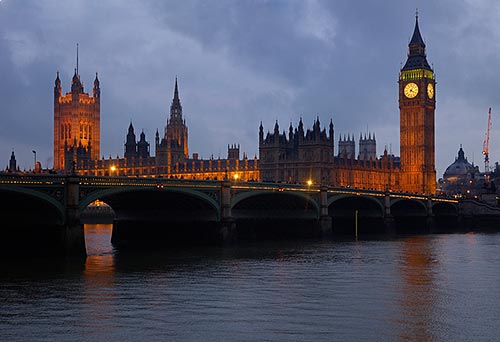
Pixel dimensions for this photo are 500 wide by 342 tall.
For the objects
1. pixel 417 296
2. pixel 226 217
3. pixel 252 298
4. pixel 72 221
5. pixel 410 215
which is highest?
pixel 72 221

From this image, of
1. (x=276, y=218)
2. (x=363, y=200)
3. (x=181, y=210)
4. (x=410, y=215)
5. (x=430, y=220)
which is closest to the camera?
(x=181, y=210)

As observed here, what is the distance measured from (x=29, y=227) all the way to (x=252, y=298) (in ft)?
95.5

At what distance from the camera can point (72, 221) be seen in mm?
63969

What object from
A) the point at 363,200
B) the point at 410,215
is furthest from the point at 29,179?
the point at 410,215

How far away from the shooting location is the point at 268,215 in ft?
339

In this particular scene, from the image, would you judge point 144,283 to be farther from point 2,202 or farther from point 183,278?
point 2,202

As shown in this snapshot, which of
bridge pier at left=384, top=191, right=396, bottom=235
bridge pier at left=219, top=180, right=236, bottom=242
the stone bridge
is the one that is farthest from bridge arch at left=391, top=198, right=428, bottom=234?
bridge pier at left=219, top=180, right=236, bottom=242

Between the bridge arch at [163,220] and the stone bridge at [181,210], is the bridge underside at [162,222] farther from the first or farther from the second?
the stone bridge at [181,210]

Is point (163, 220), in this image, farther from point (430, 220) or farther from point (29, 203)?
point (430, 220)

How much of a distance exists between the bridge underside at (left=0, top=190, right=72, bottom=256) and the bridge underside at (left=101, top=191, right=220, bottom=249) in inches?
553

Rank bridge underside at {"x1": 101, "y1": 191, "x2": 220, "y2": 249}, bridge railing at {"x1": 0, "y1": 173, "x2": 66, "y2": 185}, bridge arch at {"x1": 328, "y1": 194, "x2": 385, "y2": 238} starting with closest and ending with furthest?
bridge railing at {"x1": 0, "y1": 173, "x2": 66, "y2": 185} → bridge underside at {"x1": 101, "y1": 191, "x2": 220, "y2": 249} → bridge arch at {"x1": 328, "y1": 194, "x2": 385, "y2": 238}

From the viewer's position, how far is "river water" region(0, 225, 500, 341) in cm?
3478

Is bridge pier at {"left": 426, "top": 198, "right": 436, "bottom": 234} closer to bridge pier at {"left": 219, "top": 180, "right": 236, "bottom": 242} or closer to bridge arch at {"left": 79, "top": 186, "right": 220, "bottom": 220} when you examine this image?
bridge pier at {"left": 219, "top": 180, "right": 236, "bottom": 242}

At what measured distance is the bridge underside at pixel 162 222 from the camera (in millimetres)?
84062
